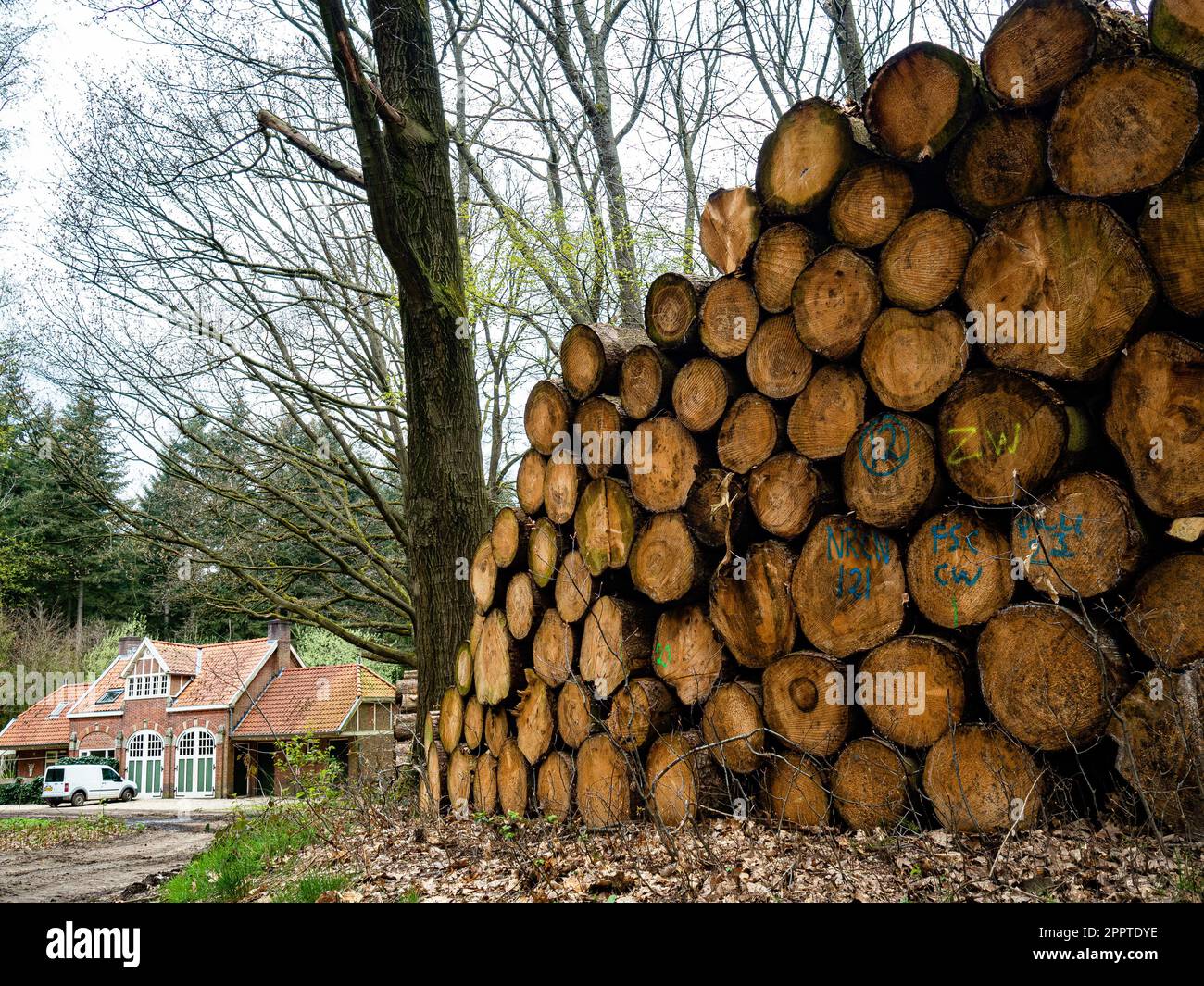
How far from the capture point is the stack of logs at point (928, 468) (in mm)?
2828

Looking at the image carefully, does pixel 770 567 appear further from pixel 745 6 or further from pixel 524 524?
pixel 745 6

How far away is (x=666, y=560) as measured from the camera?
13.9 feet

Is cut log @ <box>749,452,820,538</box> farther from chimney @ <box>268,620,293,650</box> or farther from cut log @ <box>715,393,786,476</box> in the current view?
chimney @ <box>268,620,293,650</box>

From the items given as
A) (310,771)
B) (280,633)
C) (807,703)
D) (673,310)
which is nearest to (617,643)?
(807,703)

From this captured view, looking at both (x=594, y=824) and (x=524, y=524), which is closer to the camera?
(x=594, y=824)

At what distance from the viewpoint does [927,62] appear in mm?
3318

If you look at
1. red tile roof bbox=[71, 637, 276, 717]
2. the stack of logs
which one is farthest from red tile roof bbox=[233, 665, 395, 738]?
the stack of logs

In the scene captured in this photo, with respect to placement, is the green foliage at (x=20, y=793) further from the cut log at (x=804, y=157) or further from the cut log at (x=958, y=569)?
the cut log at (x=958, y=569)

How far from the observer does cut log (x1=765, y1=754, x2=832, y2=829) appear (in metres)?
3.68

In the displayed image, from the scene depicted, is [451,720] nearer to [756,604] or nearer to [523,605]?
[523,605]

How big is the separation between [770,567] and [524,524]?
1962 mm

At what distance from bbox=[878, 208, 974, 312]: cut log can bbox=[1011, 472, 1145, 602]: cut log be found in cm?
87
